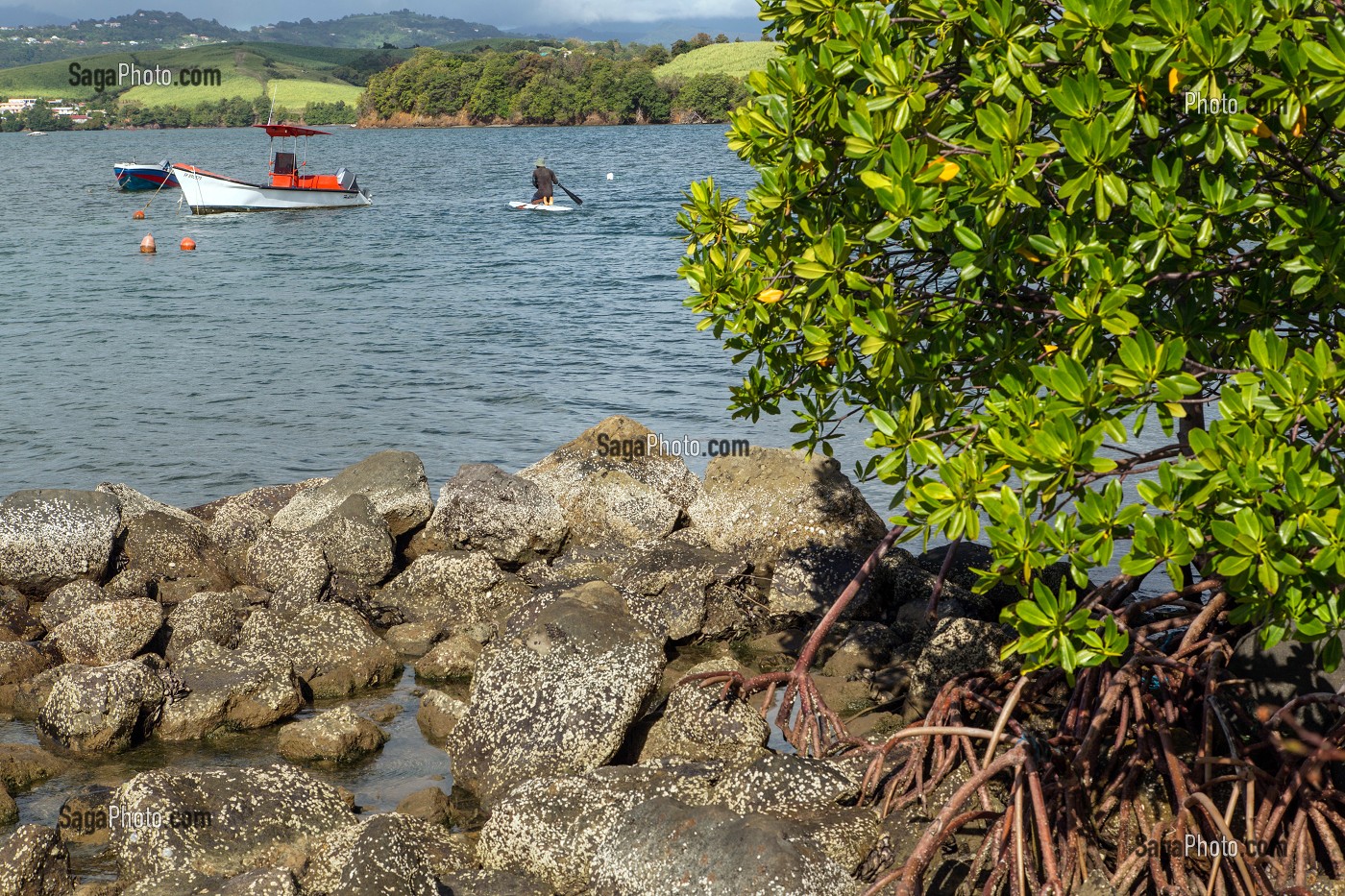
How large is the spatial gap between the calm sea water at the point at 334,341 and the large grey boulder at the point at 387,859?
849cm

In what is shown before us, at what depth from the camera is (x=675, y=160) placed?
8581 cm

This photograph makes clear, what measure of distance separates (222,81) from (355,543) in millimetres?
167884

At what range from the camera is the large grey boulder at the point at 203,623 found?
10.9 meters

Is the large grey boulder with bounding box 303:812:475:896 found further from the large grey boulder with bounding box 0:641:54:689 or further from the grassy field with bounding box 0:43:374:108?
the grassy field with bounding box 0:43:374:108

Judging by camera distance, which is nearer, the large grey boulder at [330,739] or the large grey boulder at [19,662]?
the large grey boulder at [330,739]

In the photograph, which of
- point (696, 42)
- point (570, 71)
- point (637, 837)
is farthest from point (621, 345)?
point (696, 42)

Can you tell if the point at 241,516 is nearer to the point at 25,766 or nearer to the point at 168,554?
the point at 168,554

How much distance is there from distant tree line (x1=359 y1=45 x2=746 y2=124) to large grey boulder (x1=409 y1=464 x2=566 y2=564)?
128 metres

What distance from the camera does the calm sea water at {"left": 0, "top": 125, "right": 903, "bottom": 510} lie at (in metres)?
19.0

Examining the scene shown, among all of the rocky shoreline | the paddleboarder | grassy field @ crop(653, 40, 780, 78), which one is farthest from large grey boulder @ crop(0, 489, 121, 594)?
grassy field @ crop(653, 40, 780, 78)

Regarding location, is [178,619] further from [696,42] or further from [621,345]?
[696,42]

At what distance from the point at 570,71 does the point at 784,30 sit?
488 feet

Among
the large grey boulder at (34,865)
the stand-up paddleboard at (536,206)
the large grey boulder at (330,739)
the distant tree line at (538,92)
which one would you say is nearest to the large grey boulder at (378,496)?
the large grey boulder at (330,739)

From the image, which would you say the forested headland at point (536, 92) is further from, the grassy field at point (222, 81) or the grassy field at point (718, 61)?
the grassy field at point (222, 81)
